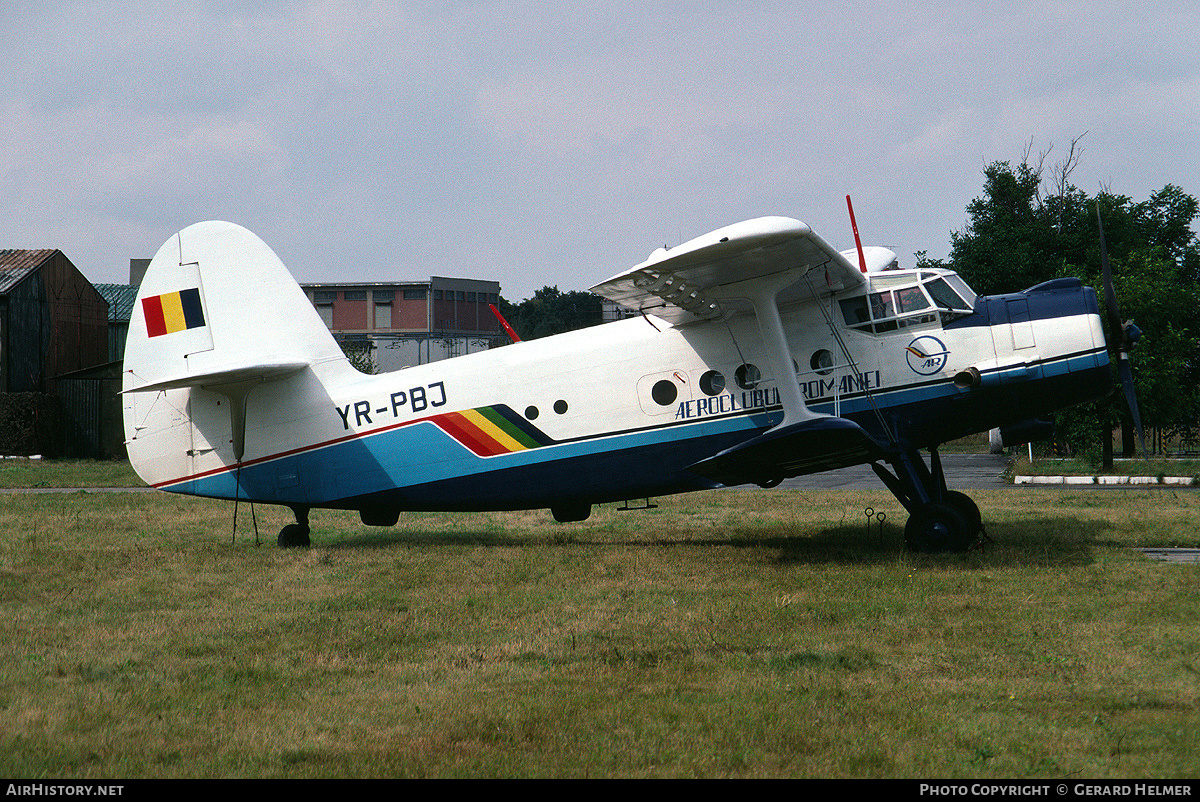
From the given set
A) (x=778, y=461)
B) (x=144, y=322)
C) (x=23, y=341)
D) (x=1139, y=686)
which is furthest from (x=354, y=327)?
(x=1139, y=686)

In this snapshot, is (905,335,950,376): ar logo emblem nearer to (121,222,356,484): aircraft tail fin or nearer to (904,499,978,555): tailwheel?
(904,499,978,555): tailwheel

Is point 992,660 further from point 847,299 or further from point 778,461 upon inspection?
point 847,299

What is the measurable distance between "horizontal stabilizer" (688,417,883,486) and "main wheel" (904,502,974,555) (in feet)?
2.90

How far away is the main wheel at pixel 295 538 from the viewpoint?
12898 millimetres

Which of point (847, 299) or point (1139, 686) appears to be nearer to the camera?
point (1139, 686)

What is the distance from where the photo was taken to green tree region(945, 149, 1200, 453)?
24.5m

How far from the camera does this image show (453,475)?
12.4 m

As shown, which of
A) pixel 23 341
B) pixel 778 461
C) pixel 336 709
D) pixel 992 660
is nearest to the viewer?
pixel 336 709

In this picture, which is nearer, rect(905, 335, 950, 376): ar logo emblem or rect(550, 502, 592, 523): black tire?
rect(905, 335, 950, 376): ar logo emblem

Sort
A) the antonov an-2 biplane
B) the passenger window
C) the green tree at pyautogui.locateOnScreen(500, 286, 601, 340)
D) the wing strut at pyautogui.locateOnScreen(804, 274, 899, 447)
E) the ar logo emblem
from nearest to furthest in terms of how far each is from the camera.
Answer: the antonov an-2 biplane → the ar logo emblem → the wing strut at pyautogui.locateOnScreen(804, 274, 899, 447) → the passenger window → the green tree at pyautogui.locateOnScreen(500, 286, 601, 340)

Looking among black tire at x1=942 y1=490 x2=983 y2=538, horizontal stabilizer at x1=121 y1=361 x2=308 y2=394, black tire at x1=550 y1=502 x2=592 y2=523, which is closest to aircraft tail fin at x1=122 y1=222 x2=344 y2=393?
horizontal stabilizer at x1=121 y1=361 x2=308 y2=394

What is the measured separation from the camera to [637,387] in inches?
467

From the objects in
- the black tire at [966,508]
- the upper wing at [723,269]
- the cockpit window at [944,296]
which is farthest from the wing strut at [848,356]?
the black tire at [966,508]
